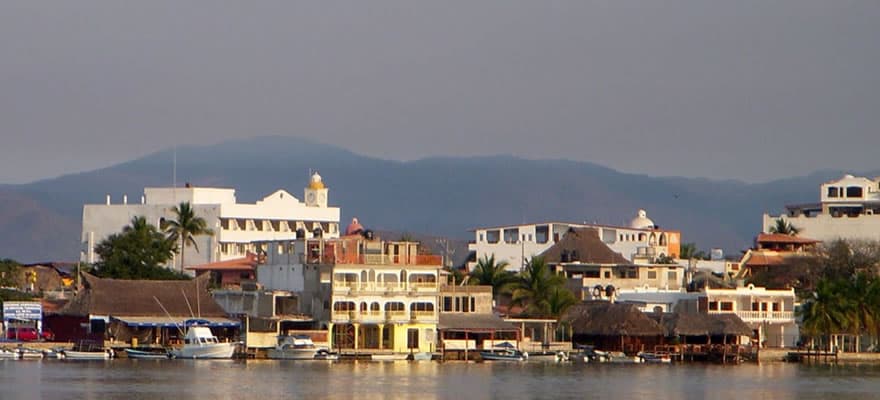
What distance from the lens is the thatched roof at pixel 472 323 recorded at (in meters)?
91.1

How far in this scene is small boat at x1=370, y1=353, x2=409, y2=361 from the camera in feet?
291

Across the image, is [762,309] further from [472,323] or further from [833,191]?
[833,191]

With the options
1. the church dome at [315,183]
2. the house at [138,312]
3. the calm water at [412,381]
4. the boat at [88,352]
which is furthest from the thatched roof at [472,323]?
the church dome at [315,183]

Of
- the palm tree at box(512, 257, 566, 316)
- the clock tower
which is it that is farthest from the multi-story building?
the clock tower

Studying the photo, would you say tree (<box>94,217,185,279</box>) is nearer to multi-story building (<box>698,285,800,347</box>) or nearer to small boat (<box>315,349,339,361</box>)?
small boat (<box>315,349,339,361</box>)

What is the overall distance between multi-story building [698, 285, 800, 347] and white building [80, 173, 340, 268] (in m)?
37.9

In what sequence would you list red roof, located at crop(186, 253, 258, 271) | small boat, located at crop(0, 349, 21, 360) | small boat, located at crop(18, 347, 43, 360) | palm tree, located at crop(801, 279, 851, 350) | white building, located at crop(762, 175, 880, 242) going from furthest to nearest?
white building, located at crop(762, 175, 880, 242)
red roof, located at crop(186, 253, 258, 271)
palm tree, located at crop(801, 279, 851, 350)
small boat, located at crop(18, 347, 43, 360)
small boat, located at crop(0, 349, 21, 360)

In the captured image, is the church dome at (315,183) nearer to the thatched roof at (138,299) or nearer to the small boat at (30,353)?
the thatched roof at (138,299)

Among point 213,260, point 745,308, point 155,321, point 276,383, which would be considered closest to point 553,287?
point 745,308

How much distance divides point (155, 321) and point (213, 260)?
39587 mm

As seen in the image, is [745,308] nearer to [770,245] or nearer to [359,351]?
[359,351]

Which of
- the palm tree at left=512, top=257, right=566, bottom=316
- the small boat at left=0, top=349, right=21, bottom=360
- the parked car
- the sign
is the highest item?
the palm tree at left=512, top=257, right=566, bottom=316

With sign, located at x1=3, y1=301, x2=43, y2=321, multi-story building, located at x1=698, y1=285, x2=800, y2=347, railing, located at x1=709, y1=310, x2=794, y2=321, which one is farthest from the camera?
railing, located at x1=709, y1=310, x2=794, y2=321

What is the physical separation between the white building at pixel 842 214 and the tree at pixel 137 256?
189 ft
